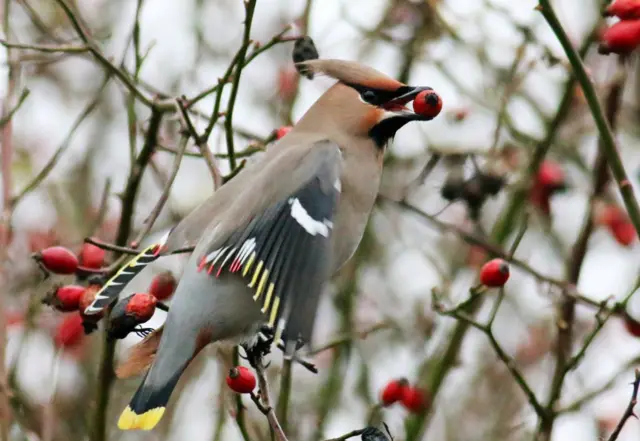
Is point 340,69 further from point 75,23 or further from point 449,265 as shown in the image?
point 449,265

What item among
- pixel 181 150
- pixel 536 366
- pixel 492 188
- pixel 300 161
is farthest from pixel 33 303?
pixel 536 366

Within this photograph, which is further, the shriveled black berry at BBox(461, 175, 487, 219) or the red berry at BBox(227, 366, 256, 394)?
the shriveled black berry at BBox(461, 175, 487, 219)

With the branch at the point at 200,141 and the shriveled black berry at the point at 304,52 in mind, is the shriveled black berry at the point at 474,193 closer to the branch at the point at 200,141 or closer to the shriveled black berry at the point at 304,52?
the shriveled black berry at the point at 304,52

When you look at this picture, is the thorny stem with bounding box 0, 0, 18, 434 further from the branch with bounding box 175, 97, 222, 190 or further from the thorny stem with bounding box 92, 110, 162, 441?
the branch with bounding box 175, 97, 222, 190

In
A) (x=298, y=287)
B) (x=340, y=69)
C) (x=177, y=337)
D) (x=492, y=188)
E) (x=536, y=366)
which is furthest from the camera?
(x=536, y=366)

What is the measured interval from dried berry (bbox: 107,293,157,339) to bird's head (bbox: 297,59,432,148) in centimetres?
80

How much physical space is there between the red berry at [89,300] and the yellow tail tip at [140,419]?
9.1 inches

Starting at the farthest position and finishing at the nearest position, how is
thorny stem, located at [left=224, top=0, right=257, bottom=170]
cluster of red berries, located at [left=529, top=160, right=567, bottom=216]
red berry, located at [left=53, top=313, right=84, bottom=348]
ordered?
cluster of red berries, located at [left=529, top=160, right=567, bottom=216], red berry, located at [left=53, top=313, right=84, bottom=348], thorny stem, located at [left=224, top=0, right=257, bottom=170]

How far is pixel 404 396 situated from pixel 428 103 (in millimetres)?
1070

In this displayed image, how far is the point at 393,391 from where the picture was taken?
332 cm

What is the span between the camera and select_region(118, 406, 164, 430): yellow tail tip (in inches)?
96.0

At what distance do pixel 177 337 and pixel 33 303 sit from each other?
0.71 metres

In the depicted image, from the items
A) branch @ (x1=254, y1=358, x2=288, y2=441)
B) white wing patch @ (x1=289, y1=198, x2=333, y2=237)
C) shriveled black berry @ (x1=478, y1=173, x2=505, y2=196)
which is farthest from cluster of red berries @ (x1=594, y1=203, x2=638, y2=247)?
branch @ (x1=254, y1=358, x2=288, y2=441)

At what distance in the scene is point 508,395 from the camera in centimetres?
501
